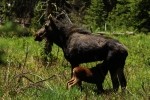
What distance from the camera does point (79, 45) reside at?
943 cm

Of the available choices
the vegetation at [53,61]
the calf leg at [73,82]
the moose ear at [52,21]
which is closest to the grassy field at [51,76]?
the vegetation at [53,61]

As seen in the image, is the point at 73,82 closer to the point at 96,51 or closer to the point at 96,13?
the point at 96,51

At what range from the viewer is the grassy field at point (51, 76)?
287 inches

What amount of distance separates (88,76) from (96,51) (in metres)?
0.57

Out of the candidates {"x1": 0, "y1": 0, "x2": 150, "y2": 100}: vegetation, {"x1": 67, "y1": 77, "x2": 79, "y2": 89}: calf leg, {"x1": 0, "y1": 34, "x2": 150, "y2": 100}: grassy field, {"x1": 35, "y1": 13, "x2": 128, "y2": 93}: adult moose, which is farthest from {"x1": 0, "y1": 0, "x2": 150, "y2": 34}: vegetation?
{"x1": 67, "y1": 77, "x2": 79, "y2": 89}: calf leg

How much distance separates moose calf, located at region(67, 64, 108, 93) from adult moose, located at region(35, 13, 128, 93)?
0.02 meters

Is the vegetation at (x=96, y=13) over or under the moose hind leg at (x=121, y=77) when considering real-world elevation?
under

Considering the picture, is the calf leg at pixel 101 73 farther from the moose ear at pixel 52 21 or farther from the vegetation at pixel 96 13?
the vegetation at pixel 96 13

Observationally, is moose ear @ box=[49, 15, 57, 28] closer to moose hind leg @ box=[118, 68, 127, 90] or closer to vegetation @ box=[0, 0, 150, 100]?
vegetation @ box=[0, 0, 150, 100]

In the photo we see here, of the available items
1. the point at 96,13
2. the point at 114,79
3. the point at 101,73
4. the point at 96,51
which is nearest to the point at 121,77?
the point at 114,79

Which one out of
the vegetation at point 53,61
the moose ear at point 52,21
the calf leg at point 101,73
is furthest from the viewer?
the moose ear at point 52,21

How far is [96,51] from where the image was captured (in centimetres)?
923

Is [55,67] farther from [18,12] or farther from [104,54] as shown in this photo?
[18,12]

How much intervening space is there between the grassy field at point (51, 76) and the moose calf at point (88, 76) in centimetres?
20
